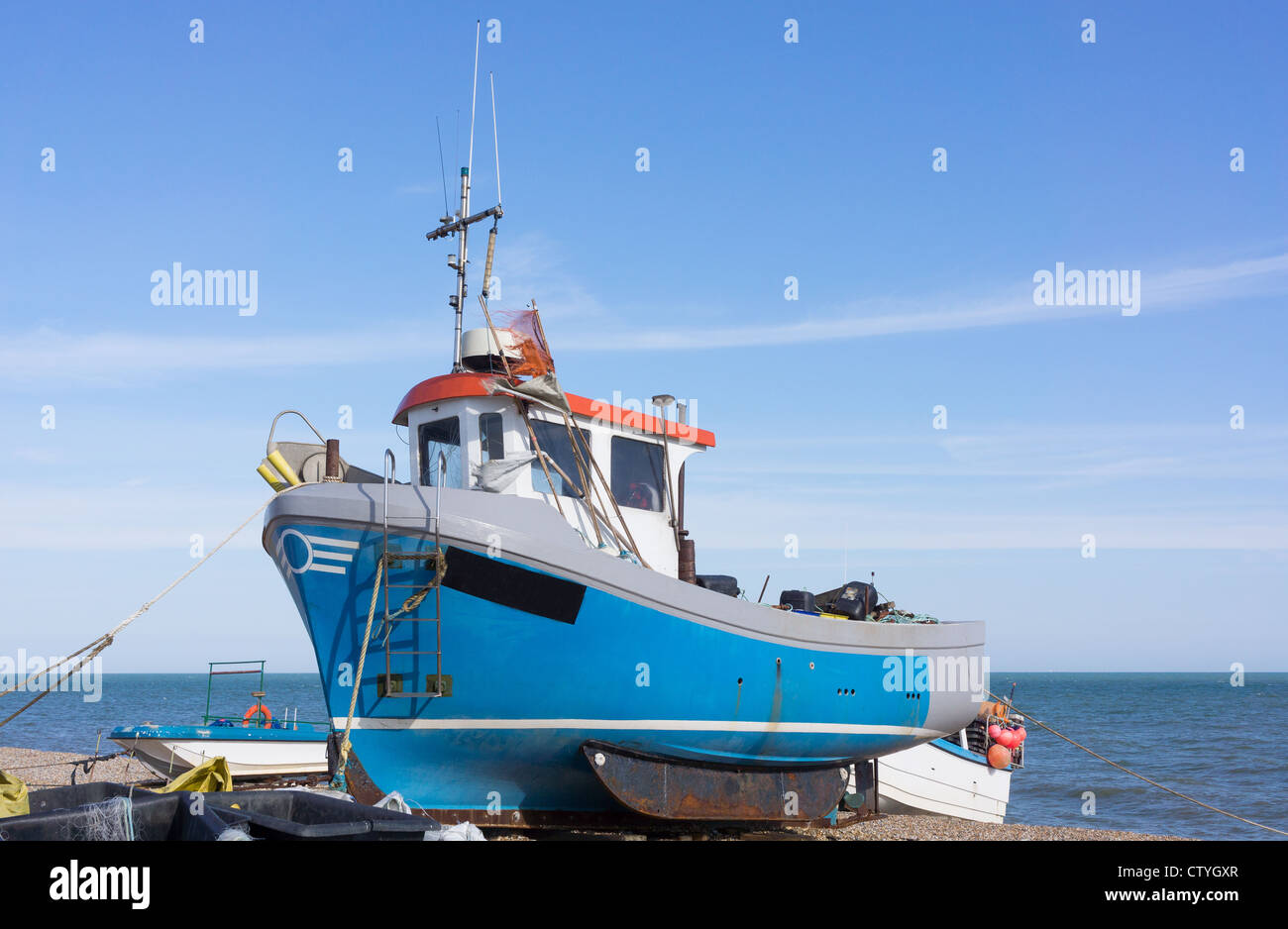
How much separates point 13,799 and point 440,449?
5.43 m

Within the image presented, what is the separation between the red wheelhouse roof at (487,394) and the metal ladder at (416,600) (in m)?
1.60

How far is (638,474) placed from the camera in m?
11.6

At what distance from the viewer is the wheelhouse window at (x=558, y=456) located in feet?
34.6

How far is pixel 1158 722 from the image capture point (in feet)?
151

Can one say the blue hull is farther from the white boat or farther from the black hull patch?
the white boat

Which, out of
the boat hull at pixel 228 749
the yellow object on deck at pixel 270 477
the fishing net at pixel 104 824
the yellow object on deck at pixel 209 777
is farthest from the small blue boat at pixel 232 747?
the fishing net at pixel 104 824

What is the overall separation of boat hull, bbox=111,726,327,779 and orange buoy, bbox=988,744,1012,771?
11219mm

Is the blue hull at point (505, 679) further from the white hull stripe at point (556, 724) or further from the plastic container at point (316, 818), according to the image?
the plastic container at point (316, 818)

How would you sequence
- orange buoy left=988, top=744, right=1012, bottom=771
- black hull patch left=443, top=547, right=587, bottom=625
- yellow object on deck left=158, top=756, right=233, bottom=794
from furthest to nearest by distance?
orange buoy left=988, top=744, right=1012, bottom=771, black hull patch left=443, top=547, right=587, bottom=625, yellow object on deck left=158, top=756, right=233, bottom=794

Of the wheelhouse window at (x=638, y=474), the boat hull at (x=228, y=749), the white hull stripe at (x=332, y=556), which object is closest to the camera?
the white hull stripe at (x=332, y=556)

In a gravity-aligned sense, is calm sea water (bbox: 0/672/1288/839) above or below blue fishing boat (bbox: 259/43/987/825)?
below

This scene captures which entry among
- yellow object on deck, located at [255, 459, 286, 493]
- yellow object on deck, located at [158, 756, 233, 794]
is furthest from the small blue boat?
yellow object on deck, located at [158, 756, 233, 794]

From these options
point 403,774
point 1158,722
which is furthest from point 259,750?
point 1158,722

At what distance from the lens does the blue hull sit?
918 cm
